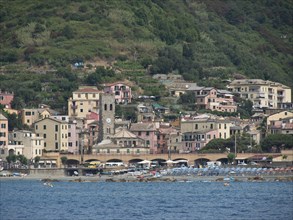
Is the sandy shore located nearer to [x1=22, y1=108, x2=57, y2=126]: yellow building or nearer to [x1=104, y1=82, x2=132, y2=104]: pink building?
[x1=22, y1=108, x2=57, y2=126]: yellow building

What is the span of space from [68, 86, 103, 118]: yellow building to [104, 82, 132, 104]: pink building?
653cm

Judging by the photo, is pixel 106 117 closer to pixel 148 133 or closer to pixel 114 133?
pixel 114 133

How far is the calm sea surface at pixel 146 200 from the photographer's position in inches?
4001

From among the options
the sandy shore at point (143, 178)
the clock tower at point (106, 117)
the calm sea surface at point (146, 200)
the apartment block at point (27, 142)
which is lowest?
the calm sea surface at point (146, 200)

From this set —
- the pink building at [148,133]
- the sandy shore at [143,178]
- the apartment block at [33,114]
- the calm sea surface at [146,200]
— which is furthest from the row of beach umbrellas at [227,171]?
the apartment block at [33,114]

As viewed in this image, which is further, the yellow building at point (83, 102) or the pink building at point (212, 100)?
the pink building at point (212, 100)

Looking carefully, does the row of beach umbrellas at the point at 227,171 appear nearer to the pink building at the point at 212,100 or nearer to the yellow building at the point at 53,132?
the yellow building at the point at 53,132

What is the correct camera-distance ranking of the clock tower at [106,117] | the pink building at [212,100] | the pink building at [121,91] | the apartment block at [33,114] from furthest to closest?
the pink building at [212,100] → the pink building at [121,91] → the apartment block at [33,114] → the clock tower at [106,117]

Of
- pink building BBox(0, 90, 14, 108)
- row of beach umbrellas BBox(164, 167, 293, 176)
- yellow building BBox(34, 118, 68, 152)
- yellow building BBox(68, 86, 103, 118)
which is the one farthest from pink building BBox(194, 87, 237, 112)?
row of beach umbrellas BBox(164, 167, 293, 176)

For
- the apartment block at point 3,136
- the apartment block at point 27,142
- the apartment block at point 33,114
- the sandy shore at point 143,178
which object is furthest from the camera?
the apartment block at point 33,114

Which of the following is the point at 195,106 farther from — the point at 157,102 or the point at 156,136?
the point at 156,136

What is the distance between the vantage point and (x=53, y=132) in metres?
170

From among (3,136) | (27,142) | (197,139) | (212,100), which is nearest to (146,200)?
(3,136)

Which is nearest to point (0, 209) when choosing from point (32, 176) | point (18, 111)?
point (32, 176)
